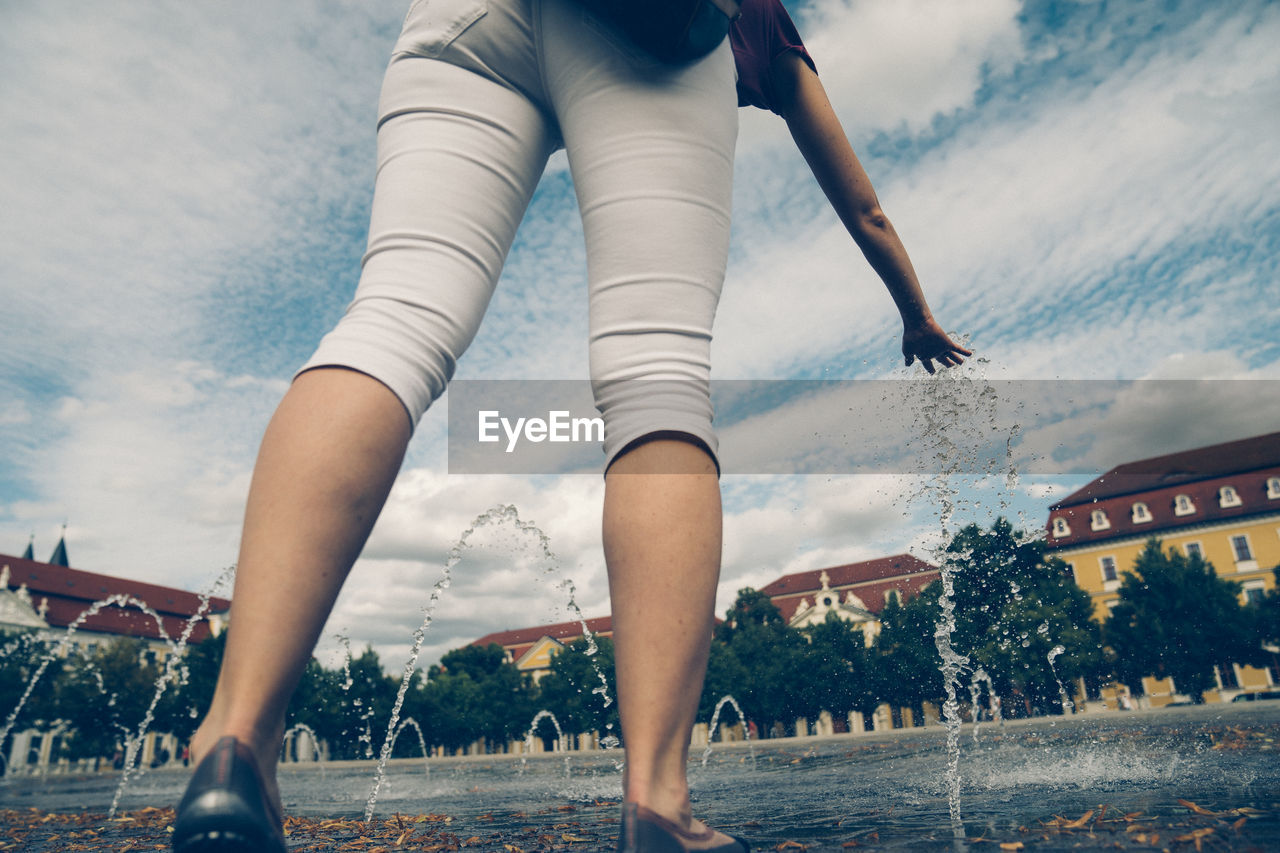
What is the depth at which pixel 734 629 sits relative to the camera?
47.4 m

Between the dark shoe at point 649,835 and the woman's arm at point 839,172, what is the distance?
126 centimetres

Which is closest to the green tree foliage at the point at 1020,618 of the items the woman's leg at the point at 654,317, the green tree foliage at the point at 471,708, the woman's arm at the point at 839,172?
the green tree foliage at the point at 471,708

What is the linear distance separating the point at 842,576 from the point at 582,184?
71753mm

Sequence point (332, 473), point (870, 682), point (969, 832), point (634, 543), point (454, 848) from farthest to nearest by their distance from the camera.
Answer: point (870, 682) → point (454, 848) → point (969, 832) → point (634, 543) → point (332, 473)

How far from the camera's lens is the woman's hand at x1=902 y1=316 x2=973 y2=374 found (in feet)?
6.31

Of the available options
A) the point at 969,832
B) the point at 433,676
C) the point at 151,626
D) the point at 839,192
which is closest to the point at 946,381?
the point at 839,192

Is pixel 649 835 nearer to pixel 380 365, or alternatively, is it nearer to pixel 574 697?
pixel 380 365

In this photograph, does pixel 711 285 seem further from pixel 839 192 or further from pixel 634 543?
pixel 839 192

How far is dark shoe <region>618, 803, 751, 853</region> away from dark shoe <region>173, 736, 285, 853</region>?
0.37m

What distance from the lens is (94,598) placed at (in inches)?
2601

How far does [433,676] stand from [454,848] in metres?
57.6

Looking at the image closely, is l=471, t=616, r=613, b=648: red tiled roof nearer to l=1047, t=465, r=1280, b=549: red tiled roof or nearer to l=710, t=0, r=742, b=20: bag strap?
l=1047, t=465, r=1280, b=549: red tiled roof

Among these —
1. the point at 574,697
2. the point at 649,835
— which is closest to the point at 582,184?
the point at 649,835

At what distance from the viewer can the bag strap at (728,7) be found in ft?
3.79
